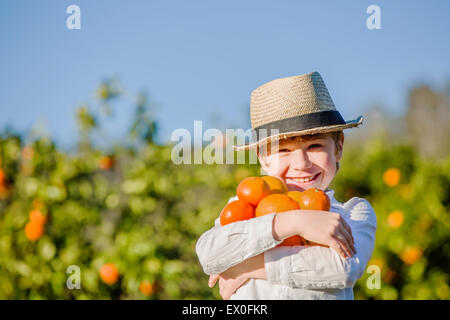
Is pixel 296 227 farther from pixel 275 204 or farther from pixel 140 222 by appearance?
pixel 140 222

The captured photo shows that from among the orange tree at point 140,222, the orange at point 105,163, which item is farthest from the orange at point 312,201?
the orange at point 105,163

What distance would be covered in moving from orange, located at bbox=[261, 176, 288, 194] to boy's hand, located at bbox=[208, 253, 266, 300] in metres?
0.27

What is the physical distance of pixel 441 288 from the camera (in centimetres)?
377

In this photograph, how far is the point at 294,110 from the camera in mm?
1940

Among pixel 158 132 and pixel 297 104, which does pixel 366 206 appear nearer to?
pixel 297 104

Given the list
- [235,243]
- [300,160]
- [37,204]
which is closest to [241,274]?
[235,243]

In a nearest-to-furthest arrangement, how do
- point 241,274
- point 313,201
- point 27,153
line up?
point 313,201
point 241,274
point 27,153

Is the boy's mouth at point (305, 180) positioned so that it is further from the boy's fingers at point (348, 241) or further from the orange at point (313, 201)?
the boy's fingers at point (348, 241)

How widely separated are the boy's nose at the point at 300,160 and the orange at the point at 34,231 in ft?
9.47

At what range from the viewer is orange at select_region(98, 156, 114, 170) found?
392cm

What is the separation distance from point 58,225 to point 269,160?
266 centimetres

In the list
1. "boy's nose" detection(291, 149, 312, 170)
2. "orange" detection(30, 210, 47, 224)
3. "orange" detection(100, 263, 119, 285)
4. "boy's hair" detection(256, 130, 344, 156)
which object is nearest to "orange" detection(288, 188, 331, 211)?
"boy's nose" detection(291, 149, 312, 170)

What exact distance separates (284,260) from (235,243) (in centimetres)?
19

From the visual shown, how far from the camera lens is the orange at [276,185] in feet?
5.86
